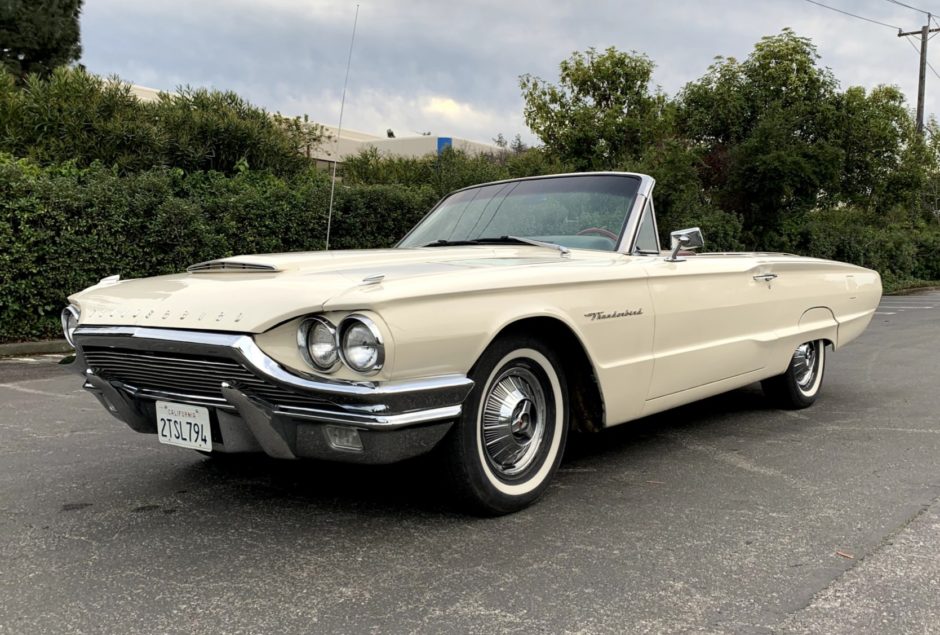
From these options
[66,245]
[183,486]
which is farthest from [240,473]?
[66,245]

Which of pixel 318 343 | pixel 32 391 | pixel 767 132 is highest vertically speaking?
pixel 767 132

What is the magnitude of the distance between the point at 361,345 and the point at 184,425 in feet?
2.78

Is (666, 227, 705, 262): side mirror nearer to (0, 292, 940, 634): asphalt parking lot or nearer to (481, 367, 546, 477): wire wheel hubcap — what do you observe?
(0, 292, 940, 634): asphalt parking lot

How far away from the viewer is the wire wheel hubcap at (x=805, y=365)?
17.8ft

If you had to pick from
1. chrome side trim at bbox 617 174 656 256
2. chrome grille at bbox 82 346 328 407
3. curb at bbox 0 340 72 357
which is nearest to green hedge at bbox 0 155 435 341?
curb at bbox 0 340 72 357

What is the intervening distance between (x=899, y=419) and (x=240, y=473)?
4119mm

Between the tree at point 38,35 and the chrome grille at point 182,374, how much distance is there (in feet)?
75.2

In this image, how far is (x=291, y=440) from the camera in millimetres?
2811

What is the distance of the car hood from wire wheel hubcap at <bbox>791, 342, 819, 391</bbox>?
232 cm

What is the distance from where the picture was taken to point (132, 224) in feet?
31.1

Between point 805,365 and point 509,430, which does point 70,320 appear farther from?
point 805,365

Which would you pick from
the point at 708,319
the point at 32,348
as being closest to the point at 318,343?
the point at 708,319

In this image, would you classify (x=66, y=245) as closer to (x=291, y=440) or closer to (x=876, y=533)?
(x=291, y=440)

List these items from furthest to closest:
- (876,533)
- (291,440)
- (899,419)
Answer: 1. (899,419)
2. (876,533)
3. (291,440)
